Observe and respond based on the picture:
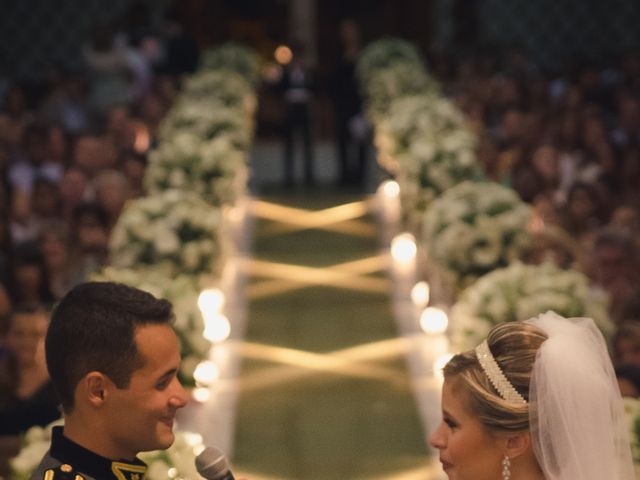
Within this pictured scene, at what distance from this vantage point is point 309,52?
65.5 feet

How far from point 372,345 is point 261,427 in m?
1.61

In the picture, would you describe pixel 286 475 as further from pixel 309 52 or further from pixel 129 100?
pixel 309 52

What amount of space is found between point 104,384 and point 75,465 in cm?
17

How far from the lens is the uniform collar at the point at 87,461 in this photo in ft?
8.63

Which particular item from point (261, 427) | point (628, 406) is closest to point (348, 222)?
point (261, 427)

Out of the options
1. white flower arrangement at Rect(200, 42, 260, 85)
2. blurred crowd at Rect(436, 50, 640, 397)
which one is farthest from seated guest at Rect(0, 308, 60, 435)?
white flower arrangement at Rect(200, 42, 260, 85)

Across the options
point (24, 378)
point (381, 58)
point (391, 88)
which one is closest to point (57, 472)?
point (24, 378)

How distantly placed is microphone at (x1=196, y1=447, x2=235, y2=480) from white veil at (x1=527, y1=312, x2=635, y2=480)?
65 cm

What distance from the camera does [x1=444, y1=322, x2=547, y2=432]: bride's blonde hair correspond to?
2.82 m

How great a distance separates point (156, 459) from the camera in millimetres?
3750

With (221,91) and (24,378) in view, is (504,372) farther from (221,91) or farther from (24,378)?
(221,91)

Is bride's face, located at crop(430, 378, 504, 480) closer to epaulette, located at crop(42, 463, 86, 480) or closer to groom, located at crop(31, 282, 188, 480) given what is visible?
groom, located at crop(31, 282, 188, 480)

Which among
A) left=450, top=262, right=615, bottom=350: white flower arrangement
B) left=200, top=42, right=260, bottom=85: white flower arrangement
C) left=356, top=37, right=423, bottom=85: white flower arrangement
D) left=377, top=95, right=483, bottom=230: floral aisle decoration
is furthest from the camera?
left=200, top=42, right=260, bottom=85: white flower arrangement

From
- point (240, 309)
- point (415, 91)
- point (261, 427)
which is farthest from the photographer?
point (415, 91)
